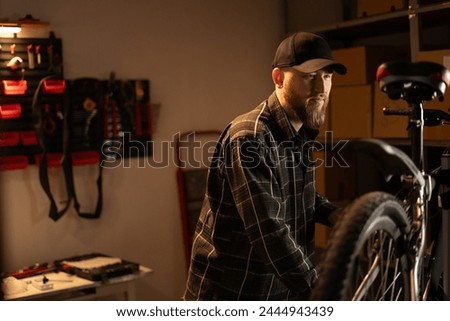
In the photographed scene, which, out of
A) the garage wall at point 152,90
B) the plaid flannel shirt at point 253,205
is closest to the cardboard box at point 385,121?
the garage wall at point 152,90

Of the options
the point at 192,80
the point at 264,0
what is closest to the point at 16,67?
the point at 192,80

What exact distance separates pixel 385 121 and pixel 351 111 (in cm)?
21

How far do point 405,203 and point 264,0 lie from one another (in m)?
2.50

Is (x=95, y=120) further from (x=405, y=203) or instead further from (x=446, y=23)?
(x=405, y=203)

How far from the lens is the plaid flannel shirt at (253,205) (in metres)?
1.42

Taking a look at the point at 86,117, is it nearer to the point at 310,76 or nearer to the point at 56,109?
the point at 56,109

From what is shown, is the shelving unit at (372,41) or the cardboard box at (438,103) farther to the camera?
the shelving unit at (372,41)

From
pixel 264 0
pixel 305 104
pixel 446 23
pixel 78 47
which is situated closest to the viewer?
pixel 305 104

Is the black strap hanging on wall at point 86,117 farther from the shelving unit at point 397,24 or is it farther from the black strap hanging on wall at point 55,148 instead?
the shelving unit at point 397,24

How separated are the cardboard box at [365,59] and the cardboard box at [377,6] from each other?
0.16 metres

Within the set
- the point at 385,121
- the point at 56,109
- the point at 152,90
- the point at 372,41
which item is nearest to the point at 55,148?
the point at 56,109

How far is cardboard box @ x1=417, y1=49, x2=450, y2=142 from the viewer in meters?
2.45
